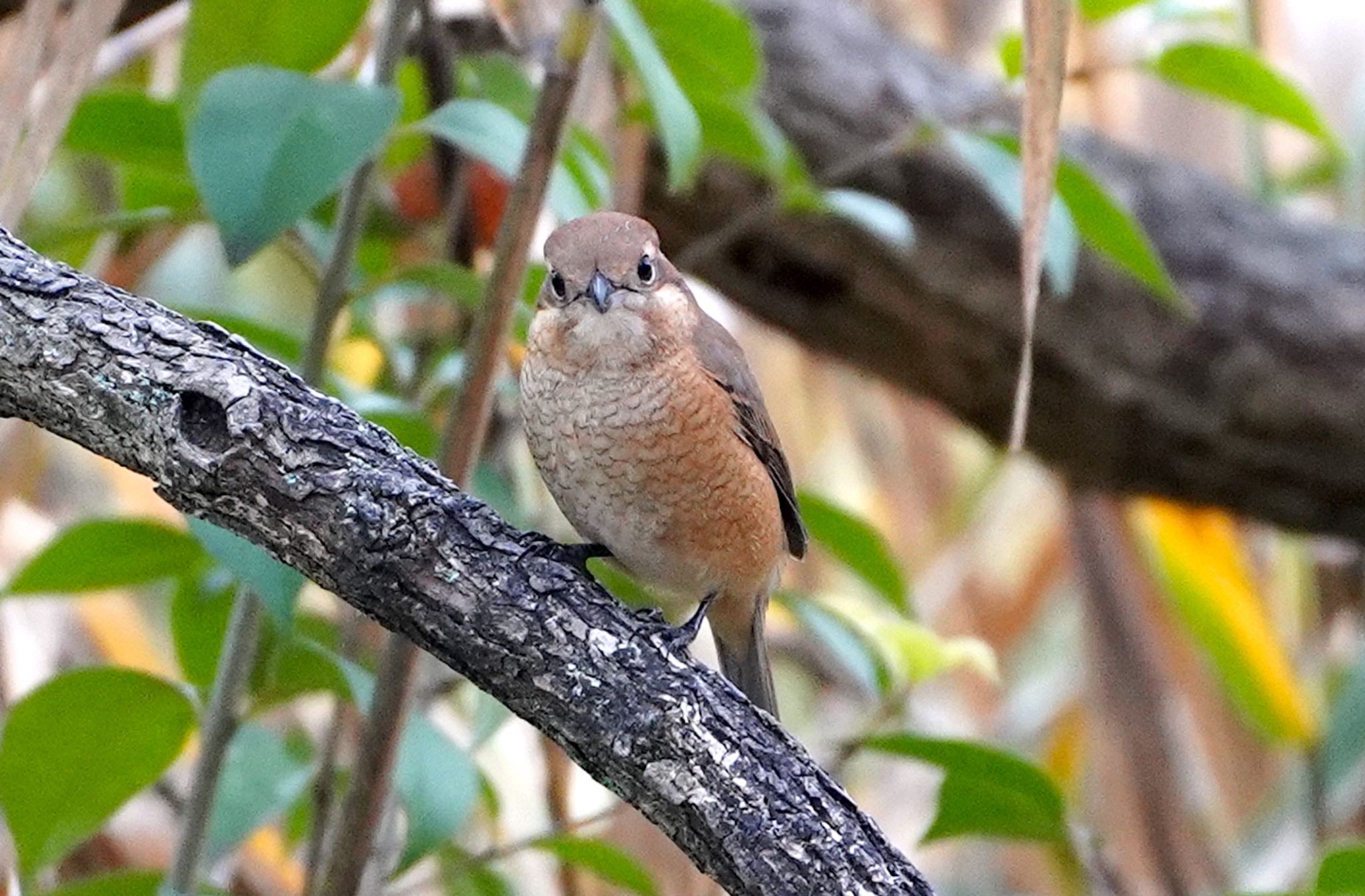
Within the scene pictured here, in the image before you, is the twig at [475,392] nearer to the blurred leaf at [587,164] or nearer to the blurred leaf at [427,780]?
the blurred leaf at [427,780]

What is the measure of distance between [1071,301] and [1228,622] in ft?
3.31

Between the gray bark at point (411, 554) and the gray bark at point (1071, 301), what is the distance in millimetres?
2447

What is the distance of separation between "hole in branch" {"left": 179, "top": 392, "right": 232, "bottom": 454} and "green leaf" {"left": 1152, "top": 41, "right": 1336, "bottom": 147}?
2.09 m

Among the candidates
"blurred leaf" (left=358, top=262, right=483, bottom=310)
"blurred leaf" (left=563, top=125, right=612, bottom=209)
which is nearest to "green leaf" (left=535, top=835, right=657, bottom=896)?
"blurred leaf" (left=358, top=262, right=483, bottom=310)

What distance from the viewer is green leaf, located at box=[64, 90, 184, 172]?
2.65 metres

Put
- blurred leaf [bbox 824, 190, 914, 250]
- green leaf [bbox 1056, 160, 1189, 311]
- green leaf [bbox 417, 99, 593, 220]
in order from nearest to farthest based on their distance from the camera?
green leaf [bbox 417, 99, 593, 220] < green leaf [bbox 1056, 160, 1189, 311] < blurred leaf [bbox 824, 190, 914, 250]

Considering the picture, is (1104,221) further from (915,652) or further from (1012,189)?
(915,652)

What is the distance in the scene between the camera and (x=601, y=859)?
2.86m

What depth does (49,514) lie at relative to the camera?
4.65m

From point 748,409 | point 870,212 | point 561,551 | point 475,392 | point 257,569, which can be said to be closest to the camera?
point 257,569

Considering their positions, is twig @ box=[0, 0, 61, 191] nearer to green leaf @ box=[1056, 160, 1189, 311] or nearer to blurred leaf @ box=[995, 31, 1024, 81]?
green leaf @ box=[1056, 160, 1189, 311]

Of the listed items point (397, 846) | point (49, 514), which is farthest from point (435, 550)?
point (49, 514)

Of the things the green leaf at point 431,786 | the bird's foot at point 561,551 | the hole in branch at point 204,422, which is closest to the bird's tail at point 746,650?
the bird's foot at point 561,551

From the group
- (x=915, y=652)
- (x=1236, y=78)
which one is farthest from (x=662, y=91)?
(x=1236, y=78)
